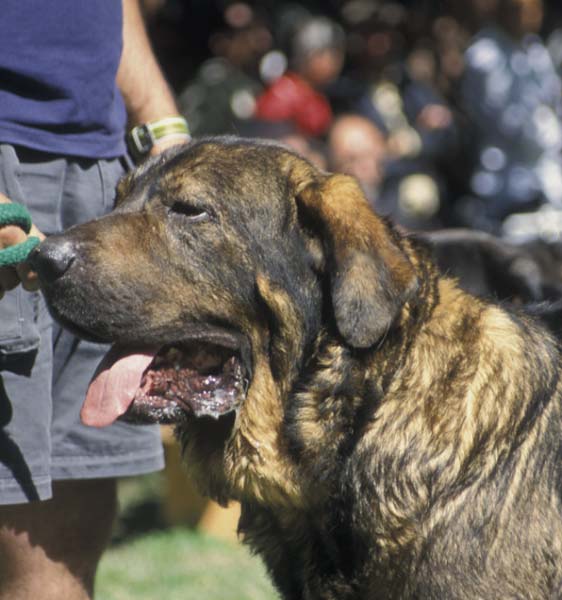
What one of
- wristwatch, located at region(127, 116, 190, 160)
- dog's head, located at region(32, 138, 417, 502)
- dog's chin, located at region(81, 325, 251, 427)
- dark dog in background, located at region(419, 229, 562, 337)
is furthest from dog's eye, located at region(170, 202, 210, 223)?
dark dog in background, located at region(419, 229, 562, 337)

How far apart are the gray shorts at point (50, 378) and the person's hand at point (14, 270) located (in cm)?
12

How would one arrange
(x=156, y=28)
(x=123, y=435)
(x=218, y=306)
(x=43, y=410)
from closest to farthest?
(x=218, y=306) < (x=43, y=410) < (x=123, y=435) < (x=156, y=28)

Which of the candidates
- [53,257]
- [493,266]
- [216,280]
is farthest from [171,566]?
[53,257]

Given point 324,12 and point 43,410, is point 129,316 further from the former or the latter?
point 324,12

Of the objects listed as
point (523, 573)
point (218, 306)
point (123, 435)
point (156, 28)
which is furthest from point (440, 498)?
point (156, 28)

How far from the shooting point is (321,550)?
3070 millimetres

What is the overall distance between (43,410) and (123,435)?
0.31 m

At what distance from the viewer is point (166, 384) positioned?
3125mm

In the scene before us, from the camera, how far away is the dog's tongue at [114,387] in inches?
119

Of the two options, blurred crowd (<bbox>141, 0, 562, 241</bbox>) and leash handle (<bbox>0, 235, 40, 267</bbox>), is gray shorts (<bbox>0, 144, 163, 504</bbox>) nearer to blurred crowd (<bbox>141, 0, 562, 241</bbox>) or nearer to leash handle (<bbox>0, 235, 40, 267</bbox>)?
leash handle (<bbox>0, 235, 40, 267</bbox>)

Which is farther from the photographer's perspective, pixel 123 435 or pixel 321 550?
pixel 123 435

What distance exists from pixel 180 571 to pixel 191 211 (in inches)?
125

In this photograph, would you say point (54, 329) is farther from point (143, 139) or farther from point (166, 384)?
point (143, 139)

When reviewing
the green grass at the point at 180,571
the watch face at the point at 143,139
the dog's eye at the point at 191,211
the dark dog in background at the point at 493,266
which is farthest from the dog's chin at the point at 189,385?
the dark dog in background at the point at 493,266
